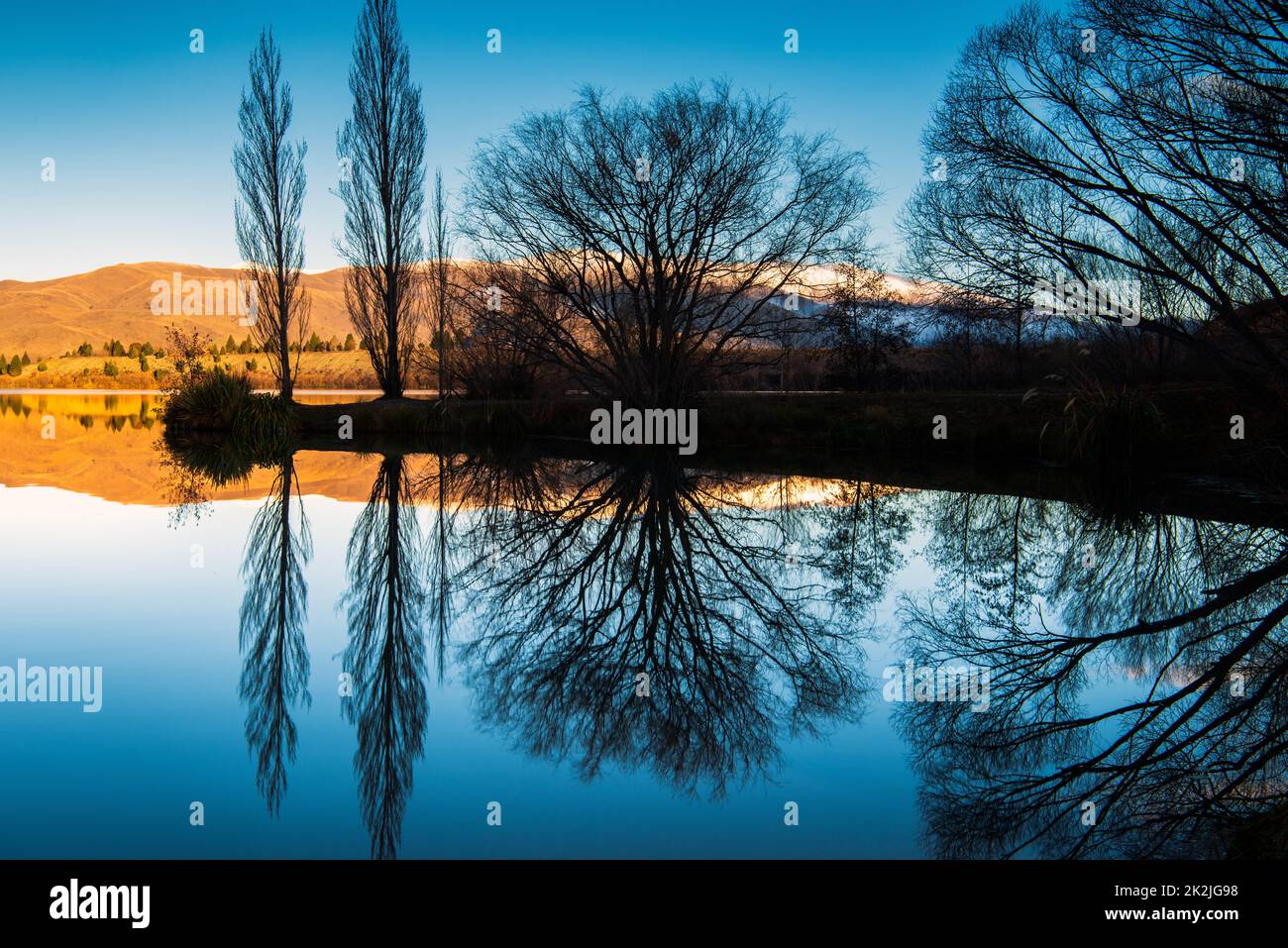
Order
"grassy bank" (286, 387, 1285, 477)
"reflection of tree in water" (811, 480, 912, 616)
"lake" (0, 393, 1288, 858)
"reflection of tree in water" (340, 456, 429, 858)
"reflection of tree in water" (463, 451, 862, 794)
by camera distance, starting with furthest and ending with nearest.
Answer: "grassy bank" (286, 387, 1285, 477) < "reflection of tree in water" (811, 480, 912, 616) < "reflection of tree in water" (463, 451, 862, 794) < "reflection of tree in water" (340, 456, 429, 858) < "lake" (0, 393, 1288, 858)

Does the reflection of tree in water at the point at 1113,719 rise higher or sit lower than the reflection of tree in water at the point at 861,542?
lower

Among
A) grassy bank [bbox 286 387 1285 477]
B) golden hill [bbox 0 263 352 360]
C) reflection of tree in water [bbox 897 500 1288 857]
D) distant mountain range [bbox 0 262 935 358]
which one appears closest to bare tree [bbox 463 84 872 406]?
grassy bank [bbox 286 387 1285 477]

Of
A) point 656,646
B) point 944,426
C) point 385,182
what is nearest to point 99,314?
point 385,182

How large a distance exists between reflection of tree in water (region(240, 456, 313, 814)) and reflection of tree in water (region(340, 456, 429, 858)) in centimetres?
26

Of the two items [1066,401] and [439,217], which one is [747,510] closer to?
[1066,401]

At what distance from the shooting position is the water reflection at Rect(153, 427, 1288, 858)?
10.7ft

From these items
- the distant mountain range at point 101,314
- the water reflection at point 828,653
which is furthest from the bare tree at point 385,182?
the distant mountain range at point 101,314

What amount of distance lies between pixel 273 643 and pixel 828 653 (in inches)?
119

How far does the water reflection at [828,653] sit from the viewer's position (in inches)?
129

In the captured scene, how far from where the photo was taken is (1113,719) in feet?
13.1

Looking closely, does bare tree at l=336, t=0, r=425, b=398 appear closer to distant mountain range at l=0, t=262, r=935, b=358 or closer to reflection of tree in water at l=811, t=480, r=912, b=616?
reflection of tree in water at l=811, t=480, r=912, b=616

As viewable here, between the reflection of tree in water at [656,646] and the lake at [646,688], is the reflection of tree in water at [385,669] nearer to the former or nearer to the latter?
the lake at [646,688]

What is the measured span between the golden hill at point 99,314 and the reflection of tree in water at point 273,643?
70020mm

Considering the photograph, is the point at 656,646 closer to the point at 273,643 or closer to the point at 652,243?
the point at 273,643
